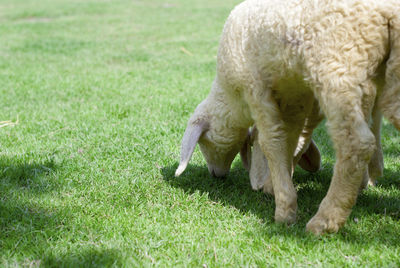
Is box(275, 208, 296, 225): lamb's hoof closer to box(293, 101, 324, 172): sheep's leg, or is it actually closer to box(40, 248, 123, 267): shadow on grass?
box(293, 101, 324, 172): sheep's leg

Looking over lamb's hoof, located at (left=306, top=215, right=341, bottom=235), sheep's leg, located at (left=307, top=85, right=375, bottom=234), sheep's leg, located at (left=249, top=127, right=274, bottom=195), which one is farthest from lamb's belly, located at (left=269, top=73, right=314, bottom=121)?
lamb's hoof, located at (left=306, top=215, right=341, bottom=235)

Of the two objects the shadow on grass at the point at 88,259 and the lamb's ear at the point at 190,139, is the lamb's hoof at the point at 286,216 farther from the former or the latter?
the shadow on grass at the point at 88,259

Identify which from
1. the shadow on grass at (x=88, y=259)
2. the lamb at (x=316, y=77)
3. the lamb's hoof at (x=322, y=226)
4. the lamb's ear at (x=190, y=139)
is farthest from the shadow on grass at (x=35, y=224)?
A: the lamb's hoof at (x=322, y=226)

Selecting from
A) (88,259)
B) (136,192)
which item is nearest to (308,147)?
(136,192)

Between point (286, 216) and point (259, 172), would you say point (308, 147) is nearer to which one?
point (259, 172)

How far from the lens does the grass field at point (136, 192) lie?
115 inches

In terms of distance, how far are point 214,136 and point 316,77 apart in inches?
56.7

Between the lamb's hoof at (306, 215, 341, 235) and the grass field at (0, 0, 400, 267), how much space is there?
0.17 feet

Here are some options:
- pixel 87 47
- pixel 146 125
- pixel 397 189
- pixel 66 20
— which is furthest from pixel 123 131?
pixel 66 20

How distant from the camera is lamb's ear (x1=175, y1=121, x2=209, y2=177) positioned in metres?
3.89

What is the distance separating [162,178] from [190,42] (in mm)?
7974

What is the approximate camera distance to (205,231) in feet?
10.7

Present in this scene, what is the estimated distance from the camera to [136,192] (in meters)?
3.97

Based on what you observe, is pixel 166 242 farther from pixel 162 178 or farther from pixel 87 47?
pixel 87 47
